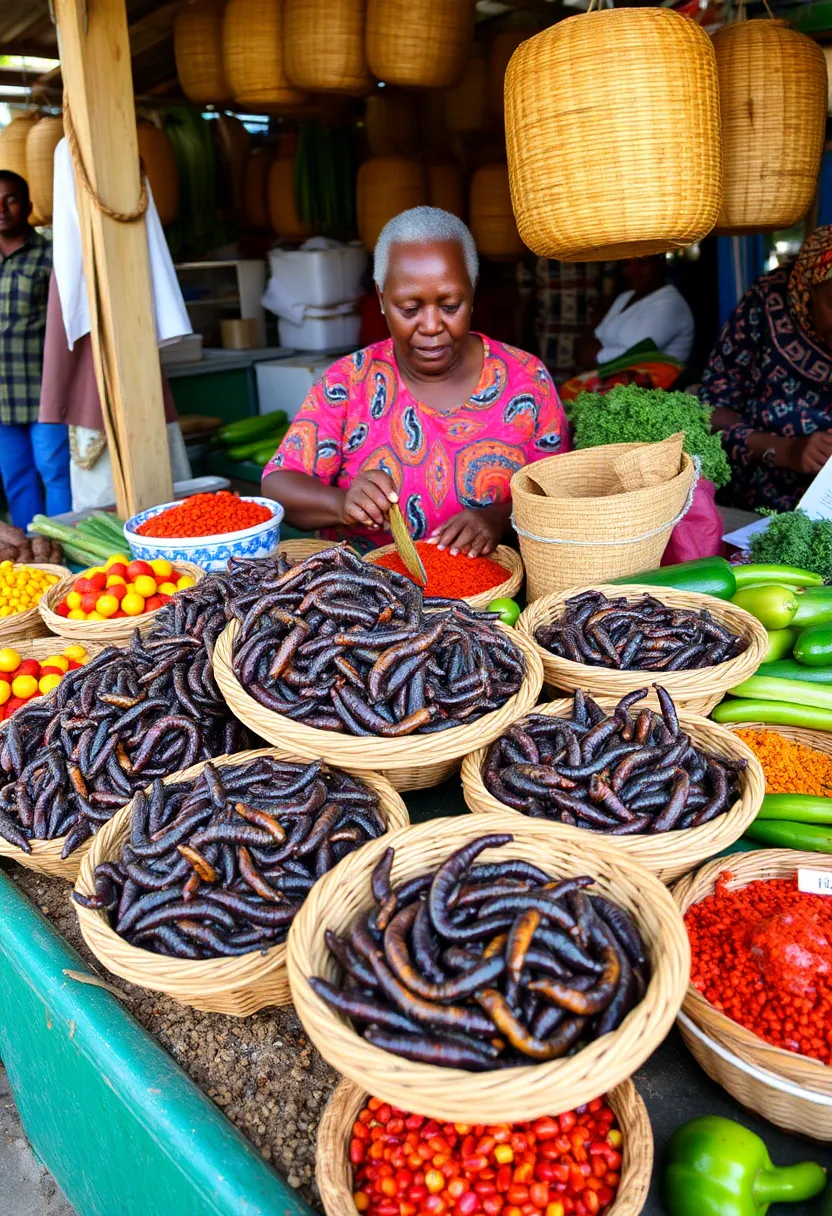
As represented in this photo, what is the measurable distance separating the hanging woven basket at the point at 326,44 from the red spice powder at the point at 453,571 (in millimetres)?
2797

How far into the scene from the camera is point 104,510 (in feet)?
14.5

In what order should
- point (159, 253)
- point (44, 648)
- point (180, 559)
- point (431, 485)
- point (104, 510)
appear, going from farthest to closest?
point (104, 510), point (159, 253), point (431, 485), point (180, 559), point (44, 648)

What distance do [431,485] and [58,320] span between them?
3068 millimetres

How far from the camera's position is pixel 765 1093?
1372 millimetres

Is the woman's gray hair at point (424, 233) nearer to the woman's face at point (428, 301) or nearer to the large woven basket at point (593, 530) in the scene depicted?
the woman's face at point (428, 301)

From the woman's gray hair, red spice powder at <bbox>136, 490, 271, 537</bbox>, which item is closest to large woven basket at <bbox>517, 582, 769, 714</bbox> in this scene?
red spice powder at <bbox>136, 490, 271, 537</bbox>

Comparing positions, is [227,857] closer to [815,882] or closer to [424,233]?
[815,882]

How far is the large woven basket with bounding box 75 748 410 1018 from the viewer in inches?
54.5

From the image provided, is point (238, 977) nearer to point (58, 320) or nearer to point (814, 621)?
point (814, 621)

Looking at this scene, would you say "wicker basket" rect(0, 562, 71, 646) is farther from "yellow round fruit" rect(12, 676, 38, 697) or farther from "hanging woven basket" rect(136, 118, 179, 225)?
"hanging woven basket" rect(136, 118, 179, 225)

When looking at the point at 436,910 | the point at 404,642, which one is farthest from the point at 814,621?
the point at 436,910

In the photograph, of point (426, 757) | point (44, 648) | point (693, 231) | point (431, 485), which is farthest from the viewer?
point (431, 485)

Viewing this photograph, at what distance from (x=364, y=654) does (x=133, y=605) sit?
Answer: 44.5 inches

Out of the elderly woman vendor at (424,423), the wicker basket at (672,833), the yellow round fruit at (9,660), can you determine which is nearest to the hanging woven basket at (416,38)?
the elderly woman vendor at (424,423)
